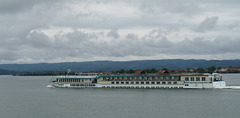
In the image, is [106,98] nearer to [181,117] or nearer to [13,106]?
[13,106]

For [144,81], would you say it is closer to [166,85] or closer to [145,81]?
[145,81]

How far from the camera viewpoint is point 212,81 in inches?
3396

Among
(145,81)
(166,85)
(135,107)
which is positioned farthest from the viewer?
(145,81)

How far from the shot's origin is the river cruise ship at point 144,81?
87.0 metres

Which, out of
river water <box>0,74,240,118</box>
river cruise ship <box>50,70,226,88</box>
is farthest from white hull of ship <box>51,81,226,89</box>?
river water <box>0,74,240,118</box>

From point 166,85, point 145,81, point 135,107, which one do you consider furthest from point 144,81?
point 135,107

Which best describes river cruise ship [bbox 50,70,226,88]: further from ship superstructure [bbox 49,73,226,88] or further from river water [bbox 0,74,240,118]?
river water [bbox 0,74,240,118]

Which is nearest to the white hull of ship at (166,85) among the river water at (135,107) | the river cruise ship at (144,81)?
the river cruise ship at (144,81)

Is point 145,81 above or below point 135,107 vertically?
above

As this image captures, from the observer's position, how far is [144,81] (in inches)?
3688

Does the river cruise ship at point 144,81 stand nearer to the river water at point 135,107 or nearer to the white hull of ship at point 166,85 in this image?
the white hull of ship at point 166,85

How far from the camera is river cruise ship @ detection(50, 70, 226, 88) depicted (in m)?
87.0

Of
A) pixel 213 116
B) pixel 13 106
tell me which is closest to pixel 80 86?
pixel 13 106

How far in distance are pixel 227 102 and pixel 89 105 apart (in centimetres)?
2835
